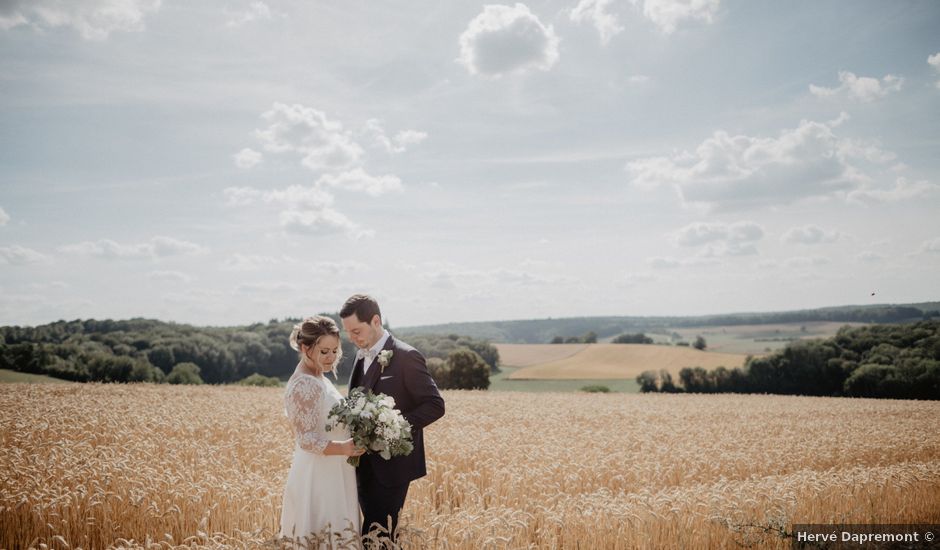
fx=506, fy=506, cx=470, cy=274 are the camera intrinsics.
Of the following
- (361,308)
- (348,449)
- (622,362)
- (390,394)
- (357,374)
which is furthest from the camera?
(622,362)

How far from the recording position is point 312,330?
15.4 ft

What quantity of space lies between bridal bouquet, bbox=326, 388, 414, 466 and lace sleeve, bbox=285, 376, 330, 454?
1.29 ft

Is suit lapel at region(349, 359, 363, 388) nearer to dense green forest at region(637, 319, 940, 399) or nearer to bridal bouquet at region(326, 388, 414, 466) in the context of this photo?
bridal bouquet at region(326, 388, 414, 466)

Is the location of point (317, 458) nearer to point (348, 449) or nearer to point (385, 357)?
point (348, 449)

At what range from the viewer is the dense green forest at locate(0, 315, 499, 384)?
155 ft

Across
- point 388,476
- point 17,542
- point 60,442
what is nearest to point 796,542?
point 388,476

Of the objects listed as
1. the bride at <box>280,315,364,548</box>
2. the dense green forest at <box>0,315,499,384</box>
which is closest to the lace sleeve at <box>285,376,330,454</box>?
the bride at <box>280,315,364,548</box>

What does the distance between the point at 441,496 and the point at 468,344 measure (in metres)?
71.0

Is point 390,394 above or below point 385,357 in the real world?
below

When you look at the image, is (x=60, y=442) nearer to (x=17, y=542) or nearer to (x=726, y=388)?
(x=17, y=542)

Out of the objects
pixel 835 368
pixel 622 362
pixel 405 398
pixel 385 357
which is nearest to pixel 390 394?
pixel 405 398

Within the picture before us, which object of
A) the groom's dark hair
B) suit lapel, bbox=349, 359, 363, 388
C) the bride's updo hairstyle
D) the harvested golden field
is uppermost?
the groom's dark hair

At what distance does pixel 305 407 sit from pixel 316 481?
27.8 inches

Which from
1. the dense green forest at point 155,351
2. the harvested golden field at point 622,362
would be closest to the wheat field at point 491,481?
the dense green forest at point 155,351
